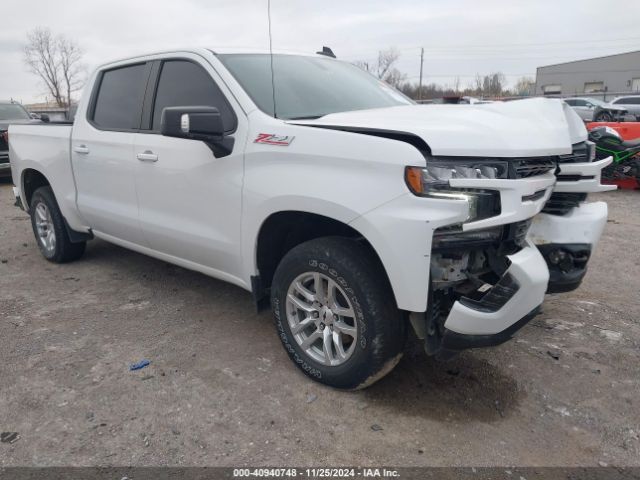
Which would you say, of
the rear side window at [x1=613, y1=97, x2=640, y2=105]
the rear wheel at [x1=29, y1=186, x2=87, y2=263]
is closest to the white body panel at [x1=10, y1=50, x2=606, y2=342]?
the rear wheel at [x1=29, y1=186, x2=87, y2=263]

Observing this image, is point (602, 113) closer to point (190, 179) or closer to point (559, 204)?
point (559, 204)

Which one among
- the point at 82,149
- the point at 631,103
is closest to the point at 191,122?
the point at 82,149

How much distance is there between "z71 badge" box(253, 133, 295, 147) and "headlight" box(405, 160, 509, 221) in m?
0.79

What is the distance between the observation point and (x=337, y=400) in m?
A: 3.03

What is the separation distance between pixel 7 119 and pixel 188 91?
35.7ft

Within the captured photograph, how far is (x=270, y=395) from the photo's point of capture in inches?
121

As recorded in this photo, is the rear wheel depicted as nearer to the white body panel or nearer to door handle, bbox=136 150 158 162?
the white body panel

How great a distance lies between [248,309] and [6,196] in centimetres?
826

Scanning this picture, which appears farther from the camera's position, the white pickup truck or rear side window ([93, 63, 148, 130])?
rear side window ([93, 63, 148, 130])

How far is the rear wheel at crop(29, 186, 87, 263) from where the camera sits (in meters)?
5.43

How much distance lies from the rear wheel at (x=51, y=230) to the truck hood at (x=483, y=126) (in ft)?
11.3

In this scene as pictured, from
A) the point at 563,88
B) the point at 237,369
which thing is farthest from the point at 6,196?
the point at 563,88

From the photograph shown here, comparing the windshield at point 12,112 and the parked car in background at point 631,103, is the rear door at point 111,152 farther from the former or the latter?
the parked car in background at point 631,103

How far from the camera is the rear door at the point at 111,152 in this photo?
13.7 feet
